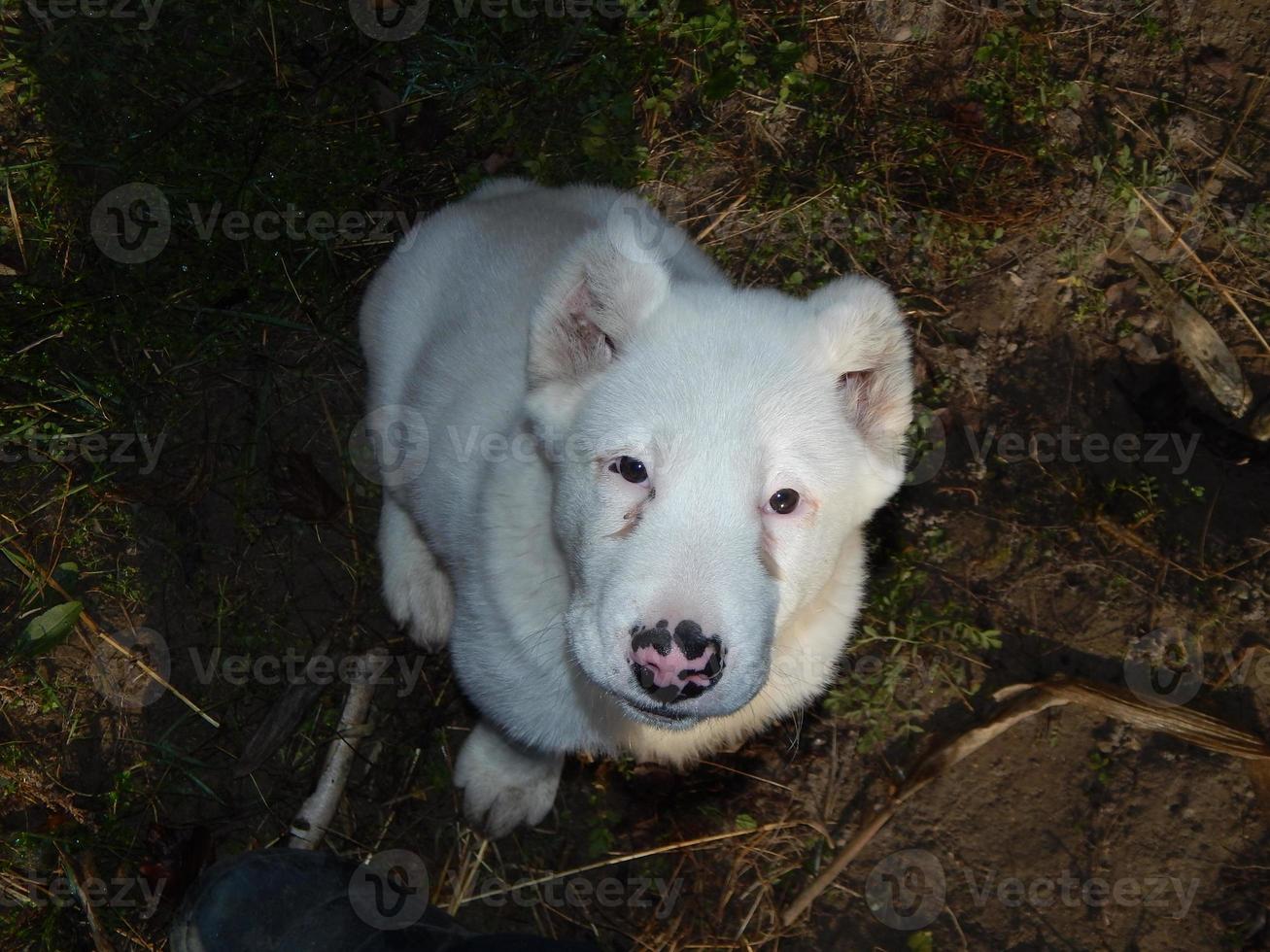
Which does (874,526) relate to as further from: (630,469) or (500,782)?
(630,469)

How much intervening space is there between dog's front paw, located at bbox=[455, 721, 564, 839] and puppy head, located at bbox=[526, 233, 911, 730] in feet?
3.80

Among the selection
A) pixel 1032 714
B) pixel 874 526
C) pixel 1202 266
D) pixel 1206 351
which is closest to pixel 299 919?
pixel 874 526

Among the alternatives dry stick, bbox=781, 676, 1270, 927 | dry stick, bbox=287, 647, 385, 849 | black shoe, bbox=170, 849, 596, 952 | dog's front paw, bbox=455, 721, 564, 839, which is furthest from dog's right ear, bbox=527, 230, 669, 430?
dry stick, bbox=781, 676, 1270, 927

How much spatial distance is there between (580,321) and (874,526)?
1797 mm

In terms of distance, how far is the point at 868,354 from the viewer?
253cm

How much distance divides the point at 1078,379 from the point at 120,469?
12.5 feet

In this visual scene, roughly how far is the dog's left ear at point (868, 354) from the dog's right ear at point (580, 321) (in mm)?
436

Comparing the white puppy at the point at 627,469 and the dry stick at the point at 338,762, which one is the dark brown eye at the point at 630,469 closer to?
the white puppy at the point at 627,469

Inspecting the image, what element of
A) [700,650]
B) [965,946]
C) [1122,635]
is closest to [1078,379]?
[1122,635]

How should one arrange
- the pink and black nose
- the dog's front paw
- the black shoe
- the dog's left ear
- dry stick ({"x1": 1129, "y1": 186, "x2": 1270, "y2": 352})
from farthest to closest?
dry stick ({"x1": 1129, "y1": 186, "x2": 1270, "y2": 352})
the dog's front paw
the black shoe
the dog's left ear
the pink and black nose

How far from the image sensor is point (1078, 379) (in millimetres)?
4082

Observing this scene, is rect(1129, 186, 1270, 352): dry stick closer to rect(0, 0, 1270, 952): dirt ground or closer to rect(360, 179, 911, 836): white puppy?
rect(0, 0, 1270, 952): dirt ground

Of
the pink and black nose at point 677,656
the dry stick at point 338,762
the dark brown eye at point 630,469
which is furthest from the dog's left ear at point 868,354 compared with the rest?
the dry stick at point 338,762

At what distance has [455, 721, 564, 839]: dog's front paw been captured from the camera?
3.49m
